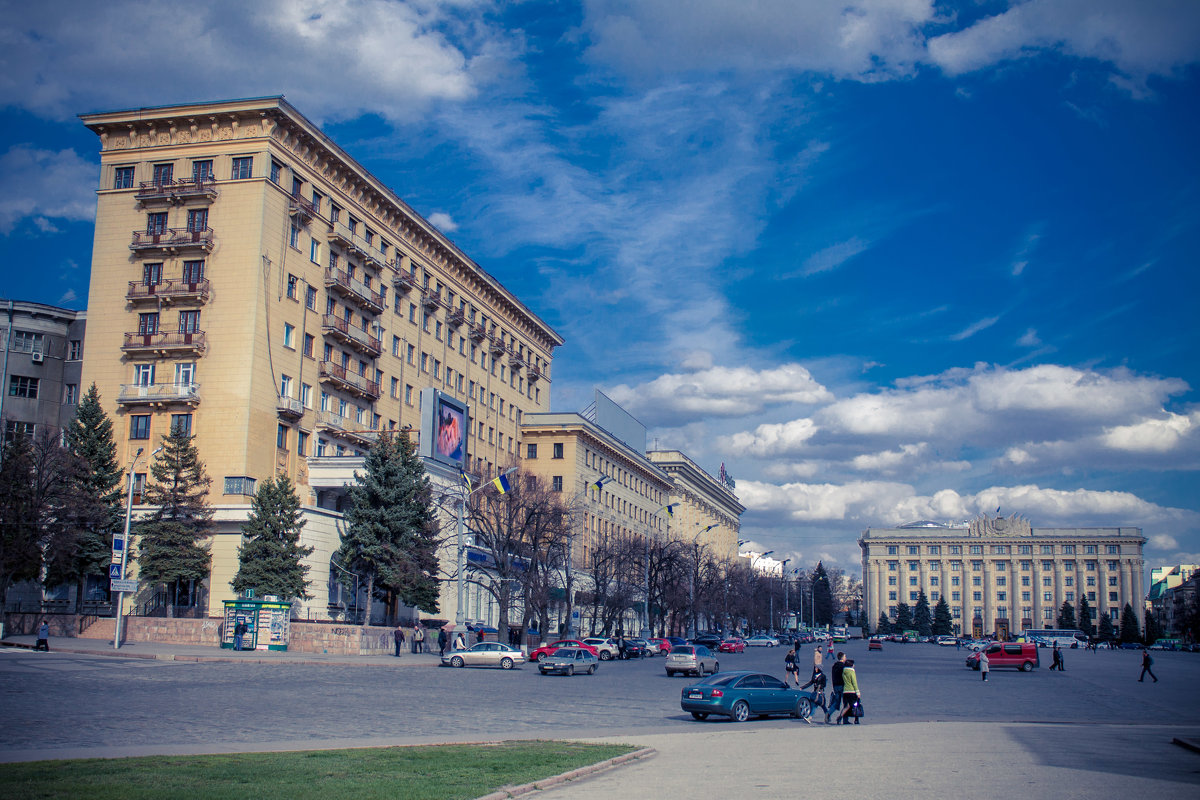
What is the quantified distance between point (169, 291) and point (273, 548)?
54.8 ft

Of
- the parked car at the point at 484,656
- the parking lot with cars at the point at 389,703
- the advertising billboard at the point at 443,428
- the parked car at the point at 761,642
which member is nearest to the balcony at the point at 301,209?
the advertising billboard at the point at 443,428

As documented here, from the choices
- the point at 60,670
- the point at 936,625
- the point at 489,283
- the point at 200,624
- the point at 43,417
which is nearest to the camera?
the point at 60,670

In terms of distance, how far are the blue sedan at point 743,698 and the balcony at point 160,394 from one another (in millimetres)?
39120

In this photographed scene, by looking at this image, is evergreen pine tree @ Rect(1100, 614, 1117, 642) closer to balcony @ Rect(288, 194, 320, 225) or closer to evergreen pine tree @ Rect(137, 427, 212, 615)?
balcony @ Rect(288, 194, 320, 225)

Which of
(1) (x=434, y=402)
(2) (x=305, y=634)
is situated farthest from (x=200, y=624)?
(1) (x=434, y=402)

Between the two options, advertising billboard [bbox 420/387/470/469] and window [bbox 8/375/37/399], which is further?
advertising billboard [bbox 420/387/470/469]

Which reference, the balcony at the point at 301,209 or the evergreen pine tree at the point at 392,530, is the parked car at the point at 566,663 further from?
the balcony at the point at 301,209

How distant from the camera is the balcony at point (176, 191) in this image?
189ft

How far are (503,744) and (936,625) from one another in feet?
588

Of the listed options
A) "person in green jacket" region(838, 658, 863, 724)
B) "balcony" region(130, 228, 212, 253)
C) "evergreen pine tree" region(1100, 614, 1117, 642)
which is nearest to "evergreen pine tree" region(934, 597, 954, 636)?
"evergreen pine tree" region(1100, 614, 1117, 642)

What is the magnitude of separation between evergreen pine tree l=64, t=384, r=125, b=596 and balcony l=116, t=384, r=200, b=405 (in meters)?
2.07

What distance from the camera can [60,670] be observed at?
30.4 metres

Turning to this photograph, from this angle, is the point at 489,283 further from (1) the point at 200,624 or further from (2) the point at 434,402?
(1) the point at 200,624

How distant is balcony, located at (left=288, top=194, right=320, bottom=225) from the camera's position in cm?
5938
